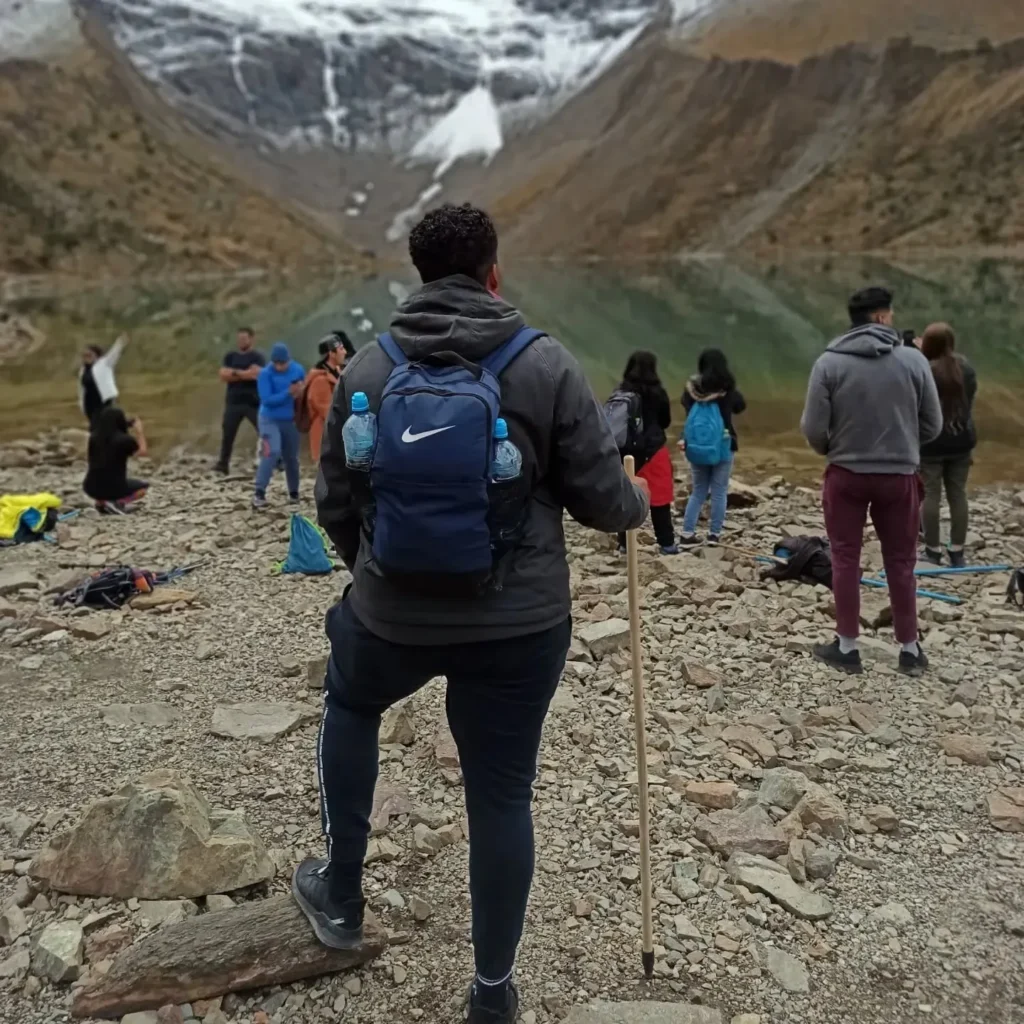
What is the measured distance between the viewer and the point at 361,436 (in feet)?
8.87

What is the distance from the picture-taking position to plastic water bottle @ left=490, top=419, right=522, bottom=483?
8.60 ft

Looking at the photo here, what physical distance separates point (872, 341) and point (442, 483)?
3.94m

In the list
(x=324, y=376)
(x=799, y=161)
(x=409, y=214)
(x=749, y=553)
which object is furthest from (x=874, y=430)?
(x=409, y=214)

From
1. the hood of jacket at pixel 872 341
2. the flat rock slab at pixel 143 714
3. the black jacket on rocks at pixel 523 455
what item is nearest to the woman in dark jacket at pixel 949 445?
the hood of jacket at pixel 872 341

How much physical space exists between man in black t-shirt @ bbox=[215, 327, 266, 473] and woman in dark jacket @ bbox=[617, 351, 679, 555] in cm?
577

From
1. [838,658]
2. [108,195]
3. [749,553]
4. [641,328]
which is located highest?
[108,195]

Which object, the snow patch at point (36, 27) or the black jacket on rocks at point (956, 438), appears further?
the snow patch at point (36, 27)

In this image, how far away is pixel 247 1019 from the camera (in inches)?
132

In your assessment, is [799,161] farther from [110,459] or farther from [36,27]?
[110,459]

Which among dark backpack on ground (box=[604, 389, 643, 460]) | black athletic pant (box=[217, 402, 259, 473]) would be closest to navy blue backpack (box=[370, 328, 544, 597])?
dark backpack on ground (box=[604, 389, 643, 460])

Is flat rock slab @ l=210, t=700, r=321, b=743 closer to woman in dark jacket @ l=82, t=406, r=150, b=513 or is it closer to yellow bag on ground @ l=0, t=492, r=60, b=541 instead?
yellow bag on ground @ l=0, t=492, r=60, b=541

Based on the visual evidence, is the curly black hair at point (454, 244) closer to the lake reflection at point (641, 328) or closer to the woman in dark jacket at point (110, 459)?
the woman in dark jacket at point (110, 459)

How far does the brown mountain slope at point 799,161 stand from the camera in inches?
3132

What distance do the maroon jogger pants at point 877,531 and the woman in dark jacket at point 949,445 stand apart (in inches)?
91.4
